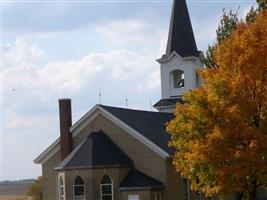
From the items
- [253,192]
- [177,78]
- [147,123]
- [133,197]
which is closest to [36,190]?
[177,78]

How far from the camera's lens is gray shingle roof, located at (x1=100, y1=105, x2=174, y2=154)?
46.6 m

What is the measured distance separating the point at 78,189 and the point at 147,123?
26.8 feet

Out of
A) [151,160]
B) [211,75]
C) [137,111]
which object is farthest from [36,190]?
[211,75]

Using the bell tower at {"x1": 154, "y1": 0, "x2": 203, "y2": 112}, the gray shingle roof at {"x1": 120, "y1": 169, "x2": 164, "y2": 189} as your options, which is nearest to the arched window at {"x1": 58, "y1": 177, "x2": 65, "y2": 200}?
the gray shingle roof at {"x1": 120, "y1": 169, "x2": 164, "y2": 189}

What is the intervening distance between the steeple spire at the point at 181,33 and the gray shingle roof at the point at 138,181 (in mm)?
16036

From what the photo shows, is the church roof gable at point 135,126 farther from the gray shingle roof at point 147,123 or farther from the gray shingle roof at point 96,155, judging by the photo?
the gray shingle roof at point 96,155

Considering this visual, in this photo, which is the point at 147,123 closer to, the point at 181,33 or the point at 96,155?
the point at 96,155

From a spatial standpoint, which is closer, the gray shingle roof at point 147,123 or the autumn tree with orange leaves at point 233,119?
the autumn tree with orange leaves at point 233,119

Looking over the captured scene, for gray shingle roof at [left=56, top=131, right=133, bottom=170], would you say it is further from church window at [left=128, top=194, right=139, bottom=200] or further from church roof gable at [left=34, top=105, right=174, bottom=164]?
church window at [left=128, top=194, right=139, bottom=200]

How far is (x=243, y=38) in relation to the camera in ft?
101

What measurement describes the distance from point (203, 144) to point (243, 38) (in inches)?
199

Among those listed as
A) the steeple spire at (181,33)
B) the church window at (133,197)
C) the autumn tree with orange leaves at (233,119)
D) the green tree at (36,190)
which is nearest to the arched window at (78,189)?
the church window at (133,197)

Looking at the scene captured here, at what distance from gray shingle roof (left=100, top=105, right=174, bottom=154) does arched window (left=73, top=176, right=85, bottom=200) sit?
522 centimetres

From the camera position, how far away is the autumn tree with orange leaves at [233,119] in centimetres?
2967
